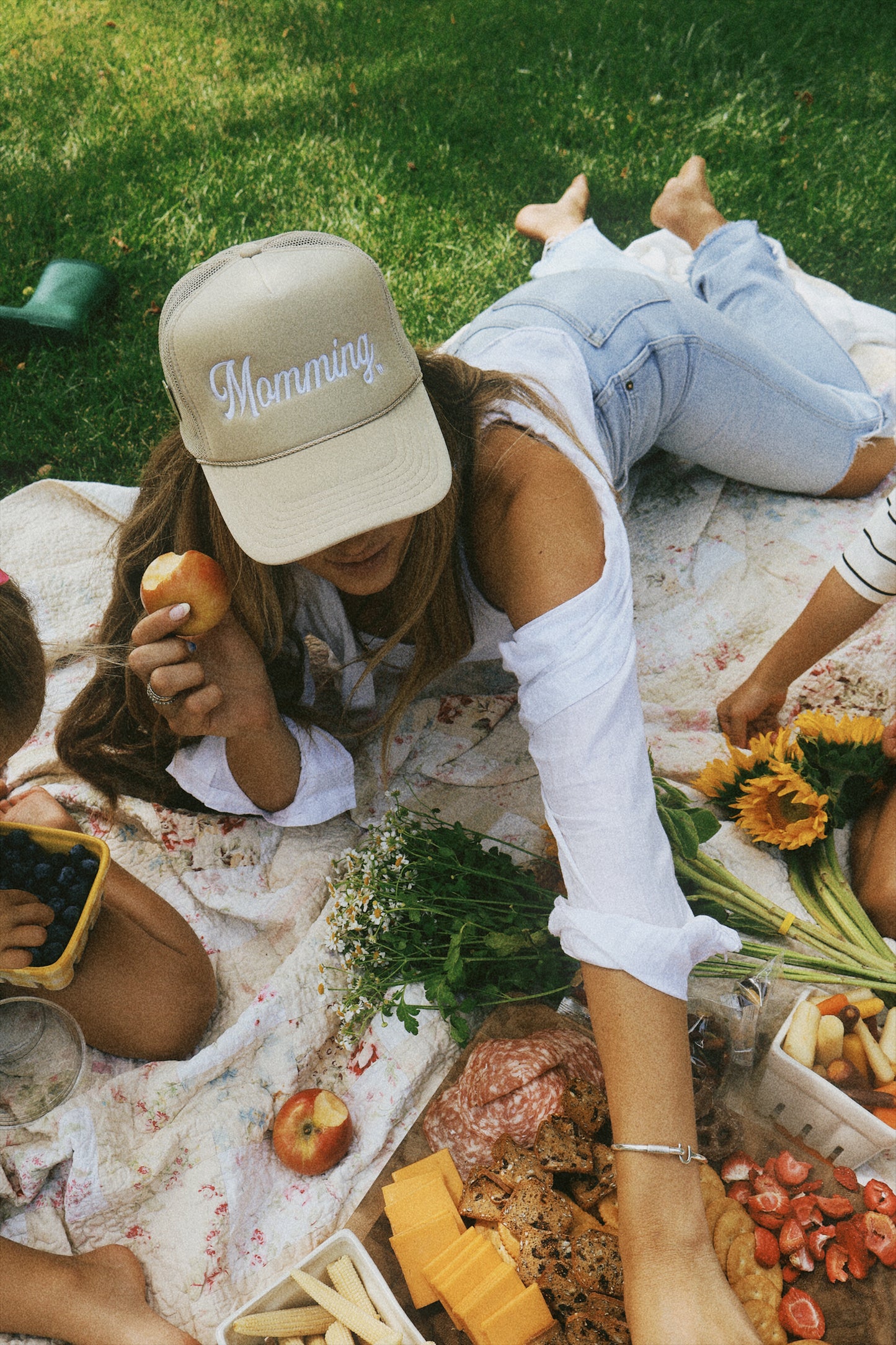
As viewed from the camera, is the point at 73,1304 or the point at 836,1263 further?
the point at 73,1304

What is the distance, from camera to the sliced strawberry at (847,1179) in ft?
5.18

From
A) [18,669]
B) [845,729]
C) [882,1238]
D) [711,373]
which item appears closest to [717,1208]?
[882,1238]

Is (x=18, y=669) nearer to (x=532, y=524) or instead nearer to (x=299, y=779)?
(x=299, y=779)

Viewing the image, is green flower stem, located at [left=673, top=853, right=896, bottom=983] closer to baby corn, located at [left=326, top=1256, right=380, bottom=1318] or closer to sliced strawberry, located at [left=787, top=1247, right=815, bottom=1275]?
sliced strawberry, located at [left=787, top=1247, right=815, bottom=1275]

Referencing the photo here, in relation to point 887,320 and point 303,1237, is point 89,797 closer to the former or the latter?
point 303,1237

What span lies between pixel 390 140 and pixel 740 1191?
3.97 meters

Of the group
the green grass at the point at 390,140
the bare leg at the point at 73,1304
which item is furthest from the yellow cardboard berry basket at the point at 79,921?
the green grass at the point at 390,140

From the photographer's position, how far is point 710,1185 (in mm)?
1560

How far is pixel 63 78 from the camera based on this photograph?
4.32 meters

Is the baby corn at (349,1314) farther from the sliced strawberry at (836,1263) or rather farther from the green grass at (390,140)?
the green grass at (390,140)

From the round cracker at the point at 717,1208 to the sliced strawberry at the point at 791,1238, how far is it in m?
0.07

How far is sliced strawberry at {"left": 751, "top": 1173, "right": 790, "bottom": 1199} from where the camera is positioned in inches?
62.0

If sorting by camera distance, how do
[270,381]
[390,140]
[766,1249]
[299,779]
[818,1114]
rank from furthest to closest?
[390,140], [299,779], [818,1114], [766,1249], [270,381]

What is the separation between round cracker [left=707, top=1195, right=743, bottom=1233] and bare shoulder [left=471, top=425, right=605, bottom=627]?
97 centimetres
